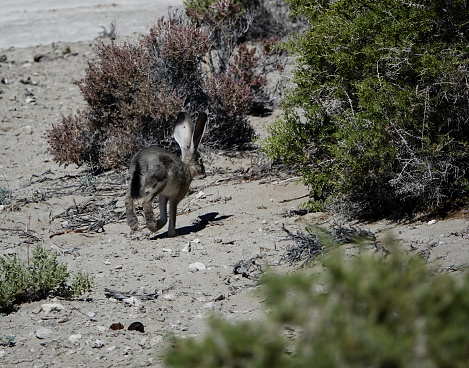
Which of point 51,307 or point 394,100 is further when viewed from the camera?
point 394,100

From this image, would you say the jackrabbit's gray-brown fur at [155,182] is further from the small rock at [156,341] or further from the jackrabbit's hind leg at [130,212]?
the small rock at [156,341]

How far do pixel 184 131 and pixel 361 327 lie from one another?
7.51 meters

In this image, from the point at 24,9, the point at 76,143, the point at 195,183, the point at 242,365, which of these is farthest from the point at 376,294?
the point at 24,9

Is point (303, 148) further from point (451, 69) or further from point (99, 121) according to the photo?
point (99, 121)

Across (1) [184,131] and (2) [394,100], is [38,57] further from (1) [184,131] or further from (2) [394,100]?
(2) [394,100]

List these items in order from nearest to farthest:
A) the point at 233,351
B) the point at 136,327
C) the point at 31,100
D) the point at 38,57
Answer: the point at 233,351, the point at 136,327, the point at 31,100, the point at 38,57

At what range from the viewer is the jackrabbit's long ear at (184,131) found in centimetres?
945

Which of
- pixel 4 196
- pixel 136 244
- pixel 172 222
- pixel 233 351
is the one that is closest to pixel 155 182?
pixel 172 222

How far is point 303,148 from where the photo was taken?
8.27 metres

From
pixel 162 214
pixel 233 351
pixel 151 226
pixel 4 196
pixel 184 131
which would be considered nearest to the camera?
pixel 233 351

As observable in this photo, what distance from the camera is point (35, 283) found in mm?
5648

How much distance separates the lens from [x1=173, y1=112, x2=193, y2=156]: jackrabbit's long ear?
9445 millimetres

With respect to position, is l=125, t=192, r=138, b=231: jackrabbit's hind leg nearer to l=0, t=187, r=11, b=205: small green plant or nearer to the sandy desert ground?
the sandy desert ground

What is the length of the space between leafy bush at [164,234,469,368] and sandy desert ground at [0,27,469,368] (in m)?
2.37
